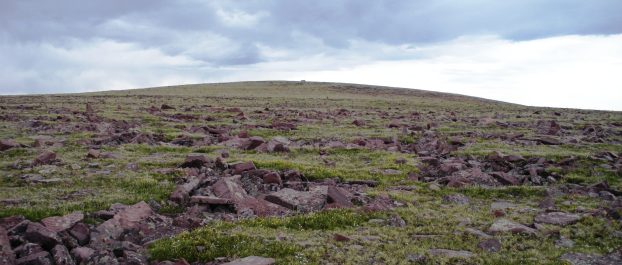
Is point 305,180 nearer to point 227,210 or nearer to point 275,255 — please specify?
point 227,210

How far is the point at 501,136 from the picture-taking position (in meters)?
30.3

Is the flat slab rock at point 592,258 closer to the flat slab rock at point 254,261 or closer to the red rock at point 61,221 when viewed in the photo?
the flat slab rock at point 254,261

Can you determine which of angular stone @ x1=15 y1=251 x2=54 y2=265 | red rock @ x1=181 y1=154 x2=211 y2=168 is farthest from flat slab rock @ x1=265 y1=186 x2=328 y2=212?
angular stone @ x1=15 y1=251 x2=54 y2=265

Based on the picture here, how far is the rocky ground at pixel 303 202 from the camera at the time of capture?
9.98 meters

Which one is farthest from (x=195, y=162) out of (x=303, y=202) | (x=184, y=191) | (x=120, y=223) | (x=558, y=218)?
(x=558, y=218)

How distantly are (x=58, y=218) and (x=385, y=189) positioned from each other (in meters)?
9.28

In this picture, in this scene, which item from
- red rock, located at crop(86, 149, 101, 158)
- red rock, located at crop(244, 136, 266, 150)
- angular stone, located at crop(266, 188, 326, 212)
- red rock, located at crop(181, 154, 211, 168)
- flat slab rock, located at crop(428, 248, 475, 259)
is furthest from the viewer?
red rock, located at crop(244, 136, 266, 150)

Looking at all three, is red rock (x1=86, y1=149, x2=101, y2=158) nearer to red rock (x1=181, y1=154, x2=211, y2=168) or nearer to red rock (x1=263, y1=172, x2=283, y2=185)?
red rock (x1=181, y1=154, x2=211, y2=168)

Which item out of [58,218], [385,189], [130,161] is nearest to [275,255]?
[58,218]

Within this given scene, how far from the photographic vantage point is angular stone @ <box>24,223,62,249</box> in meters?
9.81

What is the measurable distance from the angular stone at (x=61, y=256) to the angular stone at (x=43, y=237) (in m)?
0.31

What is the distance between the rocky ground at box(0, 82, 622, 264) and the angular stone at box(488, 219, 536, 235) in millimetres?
29

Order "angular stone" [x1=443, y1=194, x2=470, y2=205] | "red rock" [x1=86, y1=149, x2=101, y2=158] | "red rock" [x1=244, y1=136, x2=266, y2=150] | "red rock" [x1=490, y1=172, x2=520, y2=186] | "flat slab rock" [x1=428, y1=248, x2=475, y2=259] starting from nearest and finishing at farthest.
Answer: "flat slab rock" [x1=428, y1=248, x2=475, y2=259] → "angular stone" [x1=443, y1=194, x2=470, y2=205] → "red rock" [x1=490, y1=172, x2=520, y2=186] → "red rock" [x1=86, y1=149, x2=101, y2=158] → "red rock" [x1=244, y1=136, x2=266, y2=150]

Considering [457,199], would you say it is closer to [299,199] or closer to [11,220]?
[299,199]
